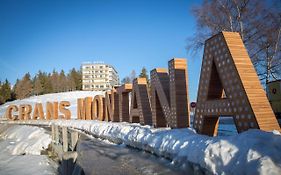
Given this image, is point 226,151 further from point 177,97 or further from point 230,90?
point 177,97

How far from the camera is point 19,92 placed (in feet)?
315

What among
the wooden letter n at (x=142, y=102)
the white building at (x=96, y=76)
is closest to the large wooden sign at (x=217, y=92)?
the wooden letter n at (x=142, y=102)

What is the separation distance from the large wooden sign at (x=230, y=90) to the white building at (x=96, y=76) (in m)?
112

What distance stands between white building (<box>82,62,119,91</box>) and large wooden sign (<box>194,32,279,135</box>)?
112 meters

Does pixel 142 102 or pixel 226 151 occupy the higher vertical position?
pixel 142 102

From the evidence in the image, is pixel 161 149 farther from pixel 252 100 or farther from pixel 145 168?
pixel 252 100

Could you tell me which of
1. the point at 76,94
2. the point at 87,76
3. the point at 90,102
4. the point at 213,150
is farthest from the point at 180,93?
the point at 87,76

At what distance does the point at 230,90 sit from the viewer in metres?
7.33

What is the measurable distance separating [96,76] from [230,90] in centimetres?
11795

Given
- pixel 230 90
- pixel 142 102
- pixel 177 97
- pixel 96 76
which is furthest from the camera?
pixel 96 76

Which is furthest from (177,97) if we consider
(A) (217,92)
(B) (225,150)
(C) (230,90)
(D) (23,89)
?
(D) (23,89)

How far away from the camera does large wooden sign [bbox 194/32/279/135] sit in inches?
259

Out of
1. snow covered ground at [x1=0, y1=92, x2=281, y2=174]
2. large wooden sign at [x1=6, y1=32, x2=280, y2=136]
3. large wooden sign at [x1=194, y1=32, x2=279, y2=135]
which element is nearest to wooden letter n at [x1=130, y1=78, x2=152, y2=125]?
large wooden sign at [x1=6, y1=32, x2=280, y2=136]

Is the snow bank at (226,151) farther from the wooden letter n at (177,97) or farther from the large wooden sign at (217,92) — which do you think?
the wooden letter n at (177,97)
